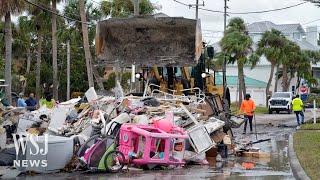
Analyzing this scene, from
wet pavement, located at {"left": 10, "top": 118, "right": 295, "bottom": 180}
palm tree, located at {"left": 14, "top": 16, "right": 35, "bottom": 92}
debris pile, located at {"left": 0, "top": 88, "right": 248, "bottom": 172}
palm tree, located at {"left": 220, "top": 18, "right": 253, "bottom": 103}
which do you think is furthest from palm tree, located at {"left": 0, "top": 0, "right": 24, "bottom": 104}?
palm tree, located at {"left": 220, "top": 18, "right": 253, "bottom": 103}

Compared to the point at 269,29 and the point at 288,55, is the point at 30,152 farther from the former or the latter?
the point at 269,29

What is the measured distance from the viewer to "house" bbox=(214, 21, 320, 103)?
→ 7731 cm

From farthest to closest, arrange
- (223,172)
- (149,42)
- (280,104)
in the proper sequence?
(280,104) < (149,42) < (223,172)

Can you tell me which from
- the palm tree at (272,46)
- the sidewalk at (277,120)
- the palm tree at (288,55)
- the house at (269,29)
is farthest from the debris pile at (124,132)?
the house at (269,29)

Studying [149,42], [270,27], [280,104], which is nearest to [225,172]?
[149,42]

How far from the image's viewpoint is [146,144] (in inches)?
522

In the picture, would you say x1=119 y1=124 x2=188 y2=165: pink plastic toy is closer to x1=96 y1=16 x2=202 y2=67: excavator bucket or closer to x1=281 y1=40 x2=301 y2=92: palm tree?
x1=96 y1=16 x2=202 y2=67: excavator bucket

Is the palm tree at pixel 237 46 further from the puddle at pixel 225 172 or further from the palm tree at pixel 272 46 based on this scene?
the puddle at pixel 225 172

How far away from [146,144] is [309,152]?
427 cm

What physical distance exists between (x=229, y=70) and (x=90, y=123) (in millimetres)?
66284

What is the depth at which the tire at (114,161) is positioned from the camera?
13.0 metres

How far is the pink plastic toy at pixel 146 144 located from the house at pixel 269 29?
58440 mm

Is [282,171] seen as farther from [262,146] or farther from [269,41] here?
[269,41]

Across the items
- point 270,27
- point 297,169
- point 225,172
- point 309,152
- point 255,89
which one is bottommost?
point 255,89
